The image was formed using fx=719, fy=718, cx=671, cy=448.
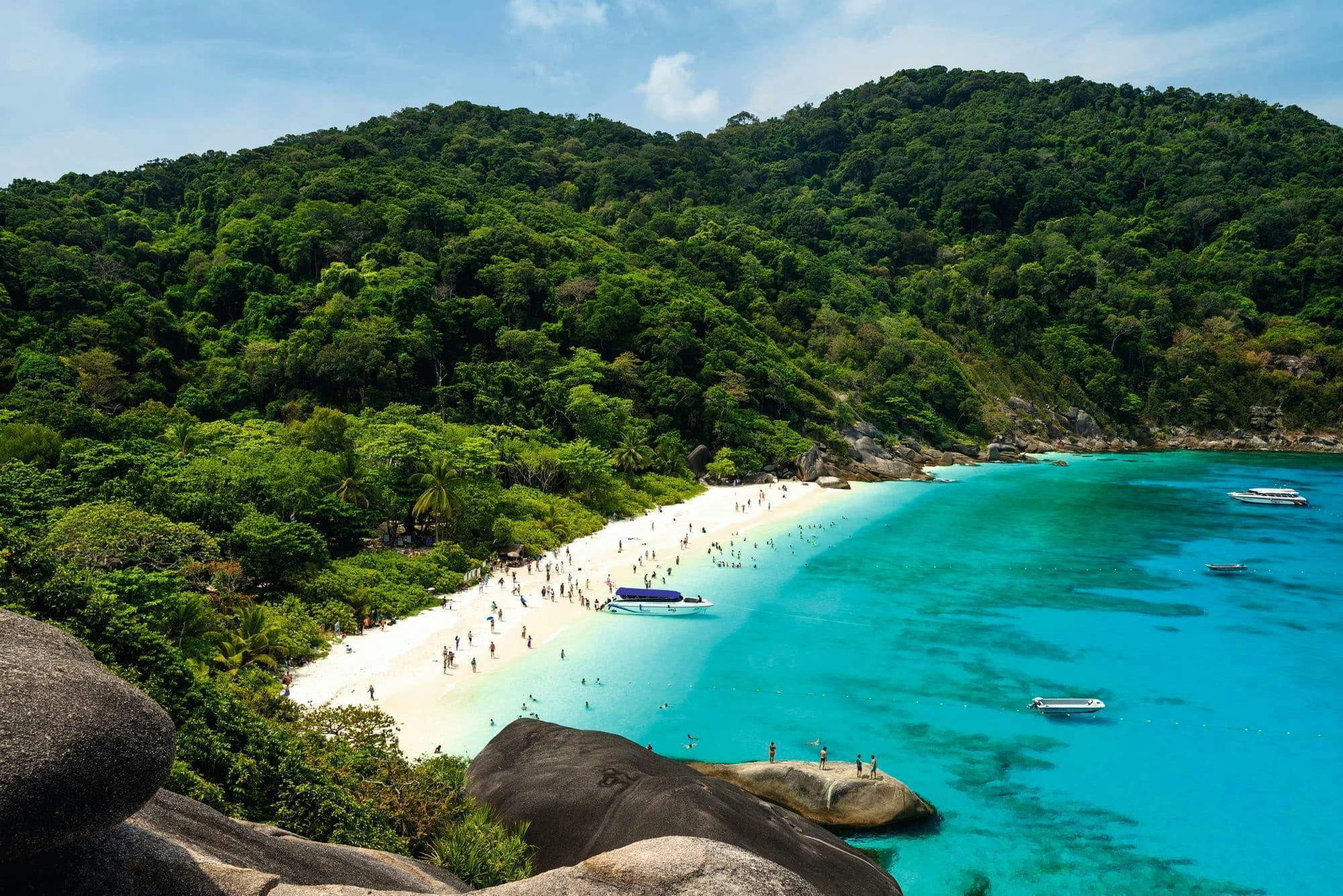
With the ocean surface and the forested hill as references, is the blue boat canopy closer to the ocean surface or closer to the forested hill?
the ocean surface

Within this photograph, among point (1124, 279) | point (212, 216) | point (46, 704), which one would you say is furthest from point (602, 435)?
point (1124, 279)

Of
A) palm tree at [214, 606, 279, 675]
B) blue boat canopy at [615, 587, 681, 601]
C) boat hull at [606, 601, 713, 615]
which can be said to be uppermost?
palm tree at [214, 606, 279, 675]

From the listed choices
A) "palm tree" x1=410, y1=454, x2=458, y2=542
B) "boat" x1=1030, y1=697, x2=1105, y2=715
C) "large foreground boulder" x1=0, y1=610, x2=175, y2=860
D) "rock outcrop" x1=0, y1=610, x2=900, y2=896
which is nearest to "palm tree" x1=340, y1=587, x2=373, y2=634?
"palm tree" x1=410, y1=454, x2=458, y2=542

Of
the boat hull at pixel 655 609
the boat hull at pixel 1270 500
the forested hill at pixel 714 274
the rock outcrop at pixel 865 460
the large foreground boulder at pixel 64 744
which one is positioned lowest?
the boat hull at pixel 655 609

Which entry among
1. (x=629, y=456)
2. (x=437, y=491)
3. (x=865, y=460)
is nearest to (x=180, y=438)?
(x=437, y=491)

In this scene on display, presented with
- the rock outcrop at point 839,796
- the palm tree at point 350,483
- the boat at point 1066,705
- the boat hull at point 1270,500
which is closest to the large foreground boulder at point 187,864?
the rock outcrop at point 839,796

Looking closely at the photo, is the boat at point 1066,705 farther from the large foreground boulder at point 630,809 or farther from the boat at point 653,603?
the boat at point 653,603

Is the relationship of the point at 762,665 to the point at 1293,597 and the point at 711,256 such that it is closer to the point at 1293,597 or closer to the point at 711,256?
the point at 1293,597
